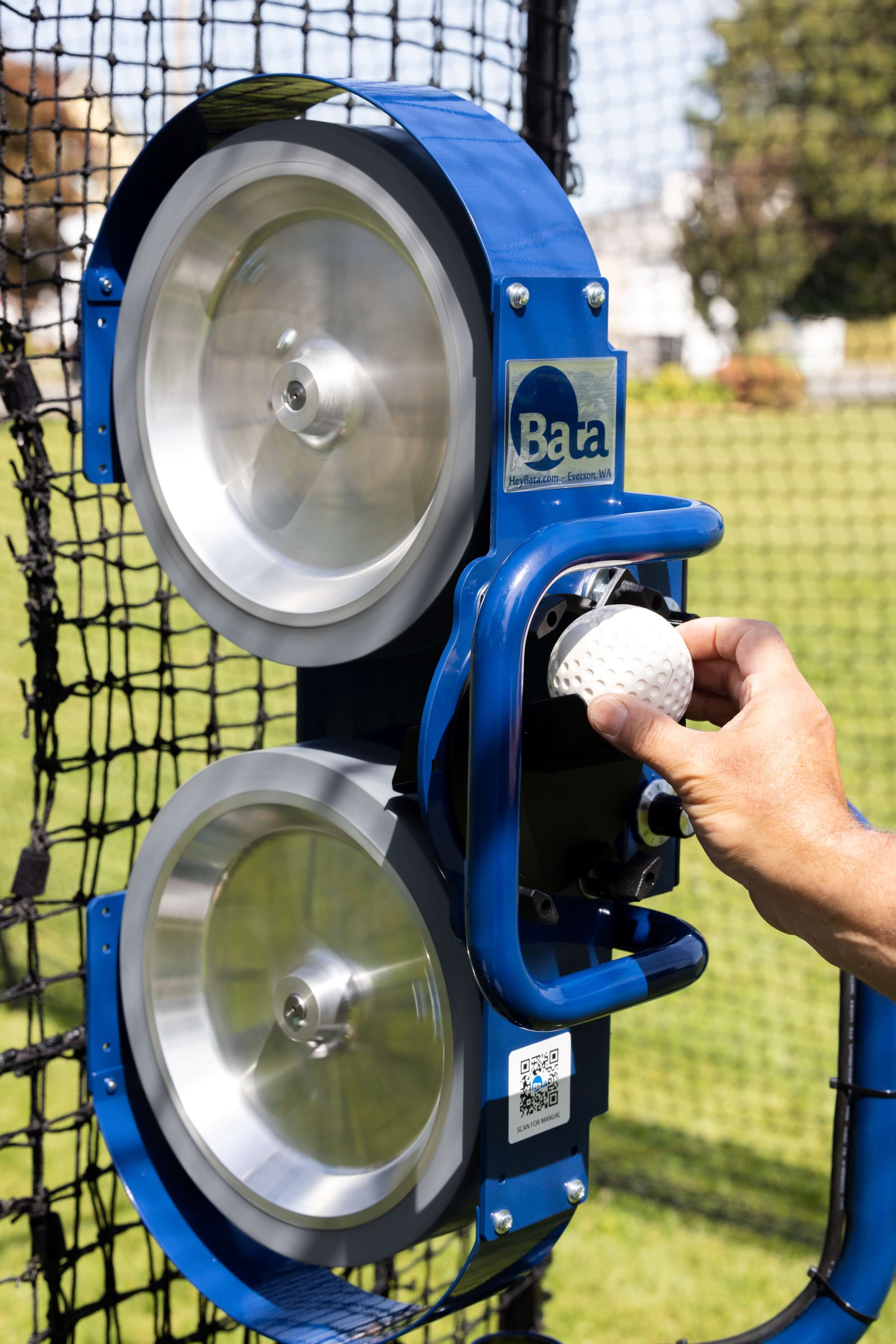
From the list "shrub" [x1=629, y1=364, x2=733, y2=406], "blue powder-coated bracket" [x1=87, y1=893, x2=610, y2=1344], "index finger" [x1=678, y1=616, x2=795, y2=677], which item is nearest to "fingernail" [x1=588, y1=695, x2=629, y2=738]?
"index finger" [x1=678, y1=616, x2=795, y2=677]

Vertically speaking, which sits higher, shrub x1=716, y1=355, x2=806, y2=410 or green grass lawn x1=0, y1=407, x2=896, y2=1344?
shrub x1=716, y1=355, x2=806, y2=410

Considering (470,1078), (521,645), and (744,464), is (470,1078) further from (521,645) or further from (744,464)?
(744,464)

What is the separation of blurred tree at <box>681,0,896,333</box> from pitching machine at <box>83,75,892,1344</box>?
22316 mm

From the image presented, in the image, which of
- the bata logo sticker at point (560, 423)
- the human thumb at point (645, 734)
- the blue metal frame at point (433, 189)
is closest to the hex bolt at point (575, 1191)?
the human thumb at point (645, 734)

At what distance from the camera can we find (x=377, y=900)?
3.94 feet

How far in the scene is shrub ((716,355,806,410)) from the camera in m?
19.5

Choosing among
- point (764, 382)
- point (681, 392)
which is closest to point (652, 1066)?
point (681, 392)

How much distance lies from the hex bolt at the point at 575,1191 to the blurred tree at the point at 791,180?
74.2 ft

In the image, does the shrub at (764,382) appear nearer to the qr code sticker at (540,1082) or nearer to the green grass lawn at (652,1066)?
the green grass lawn at (652,1066)

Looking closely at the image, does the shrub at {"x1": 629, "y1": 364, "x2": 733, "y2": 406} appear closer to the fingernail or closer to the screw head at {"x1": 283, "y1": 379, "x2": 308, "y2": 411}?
the screw head at {"x1": 283, "y1": 379, "x2": 308, "y2": 411}

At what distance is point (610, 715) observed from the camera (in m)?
0.95

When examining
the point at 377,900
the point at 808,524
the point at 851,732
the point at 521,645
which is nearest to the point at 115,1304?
the point at 377,900

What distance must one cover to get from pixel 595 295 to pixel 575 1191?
793 mm

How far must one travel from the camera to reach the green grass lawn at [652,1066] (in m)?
2.35
